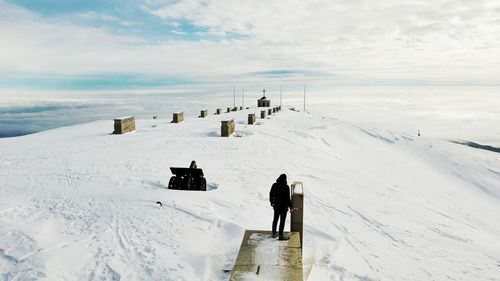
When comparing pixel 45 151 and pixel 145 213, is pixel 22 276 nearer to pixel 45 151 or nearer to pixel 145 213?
pixel 145 213

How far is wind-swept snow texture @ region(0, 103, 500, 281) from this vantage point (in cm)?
798

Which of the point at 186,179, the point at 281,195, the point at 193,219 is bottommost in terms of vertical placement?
the point at 193,219

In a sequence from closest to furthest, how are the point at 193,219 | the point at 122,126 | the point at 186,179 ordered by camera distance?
the point at 193,219 < the point at 186,179 < the point at 122,126

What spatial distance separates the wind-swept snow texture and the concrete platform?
747mm

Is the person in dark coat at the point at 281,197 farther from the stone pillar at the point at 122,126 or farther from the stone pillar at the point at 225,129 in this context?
the stone pillar at the point at 122,126

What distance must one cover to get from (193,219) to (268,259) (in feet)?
12.1

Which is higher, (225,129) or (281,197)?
(281,197)

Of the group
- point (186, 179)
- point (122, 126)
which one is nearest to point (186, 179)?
point (186, 179)

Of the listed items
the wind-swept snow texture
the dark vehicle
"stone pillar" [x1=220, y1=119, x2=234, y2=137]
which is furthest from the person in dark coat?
"stone pillar" [x1=220, y1=119, x2=234, y2=137]

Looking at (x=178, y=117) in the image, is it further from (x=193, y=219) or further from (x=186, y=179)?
(x=193, y=219)

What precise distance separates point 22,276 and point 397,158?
35470 mm

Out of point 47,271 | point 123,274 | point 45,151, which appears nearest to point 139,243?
point 123,274

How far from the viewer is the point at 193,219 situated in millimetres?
10227

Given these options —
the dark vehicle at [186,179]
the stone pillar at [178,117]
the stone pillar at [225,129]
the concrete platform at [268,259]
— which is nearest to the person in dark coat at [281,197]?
the concrete platform at [268,259]
